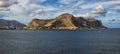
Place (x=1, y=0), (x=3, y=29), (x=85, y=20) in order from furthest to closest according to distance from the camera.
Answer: (x=3, y=29) < (x=85, y=20) < (x=1, y=0)

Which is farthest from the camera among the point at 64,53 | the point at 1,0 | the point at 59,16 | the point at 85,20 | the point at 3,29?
the point at 3,29

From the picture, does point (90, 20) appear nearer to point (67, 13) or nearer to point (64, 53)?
point (67, 13)

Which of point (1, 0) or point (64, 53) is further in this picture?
point (1, 0)

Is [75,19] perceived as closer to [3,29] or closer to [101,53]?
[101,53]

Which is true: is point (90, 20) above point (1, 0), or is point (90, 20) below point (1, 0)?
below

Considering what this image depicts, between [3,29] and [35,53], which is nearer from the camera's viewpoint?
[35,53]

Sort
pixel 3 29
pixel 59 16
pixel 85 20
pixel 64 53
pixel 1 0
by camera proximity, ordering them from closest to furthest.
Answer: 1. pixel 64 53
2. pixel 1 0
3. pixel 85 20
4. pixel 59 16
5. pixel 3 29

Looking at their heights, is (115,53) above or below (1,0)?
below

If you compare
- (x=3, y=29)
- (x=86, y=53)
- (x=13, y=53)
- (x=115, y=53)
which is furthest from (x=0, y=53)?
(x=3, y=29)

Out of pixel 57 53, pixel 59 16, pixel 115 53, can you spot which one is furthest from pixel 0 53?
pixel 59 16
